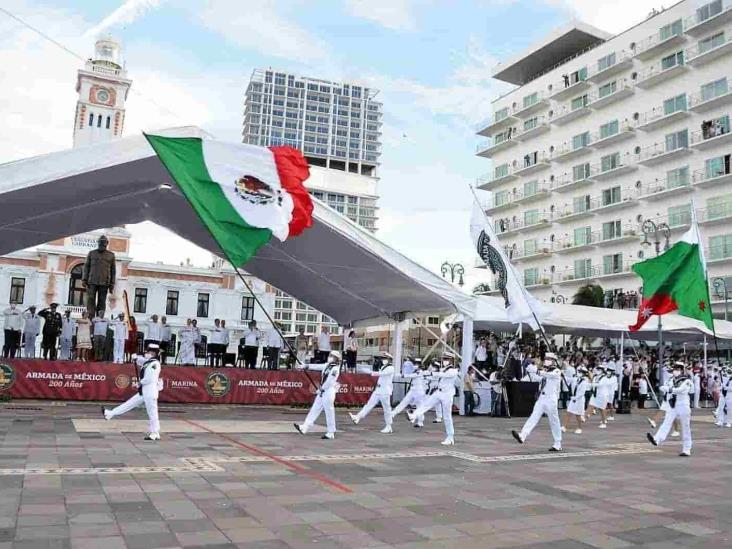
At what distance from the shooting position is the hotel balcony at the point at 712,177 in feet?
156

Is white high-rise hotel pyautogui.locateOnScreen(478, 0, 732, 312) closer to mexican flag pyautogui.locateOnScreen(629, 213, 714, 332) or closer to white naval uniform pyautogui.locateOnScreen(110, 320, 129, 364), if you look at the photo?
mexican flag pyautogui.locateOnScreen(629, 213, 714, 332)

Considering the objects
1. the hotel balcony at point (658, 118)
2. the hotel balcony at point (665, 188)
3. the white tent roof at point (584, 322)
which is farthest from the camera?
the hotel balcony at point (658, 118)

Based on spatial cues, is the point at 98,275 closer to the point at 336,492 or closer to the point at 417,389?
the point at 417,389

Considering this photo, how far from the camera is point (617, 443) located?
49.6 ft

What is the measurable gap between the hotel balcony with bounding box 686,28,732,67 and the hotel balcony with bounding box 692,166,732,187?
8.27 m

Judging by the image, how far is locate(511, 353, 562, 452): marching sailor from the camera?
1302cm

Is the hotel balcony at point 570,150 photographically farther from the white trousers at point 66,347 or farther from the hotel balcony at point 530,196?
the white trousers at point 66,347

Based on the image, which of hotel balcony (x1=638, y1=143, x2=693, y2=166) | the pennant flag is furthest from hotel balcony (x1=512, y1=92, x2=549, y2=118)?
the pennant flag

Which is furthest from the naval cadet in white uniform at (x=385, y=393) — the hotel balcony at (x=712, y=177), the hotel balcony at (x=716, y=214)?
the hotel balcony at (x=712, y=177)

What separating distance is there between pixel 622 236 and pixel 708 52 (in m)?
15.3

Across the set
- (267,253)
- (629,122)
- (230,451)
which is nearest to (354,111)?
(629,122)

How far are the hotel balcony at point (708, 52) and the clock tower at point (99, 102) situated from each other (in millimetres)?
58576

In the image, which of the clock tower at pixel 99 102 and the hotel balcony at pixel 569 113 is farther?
the clock tower at pixel 99 102

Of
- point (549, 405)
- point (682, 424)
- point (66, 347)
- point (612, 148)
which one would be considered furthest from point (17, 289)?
point (682, 424)
